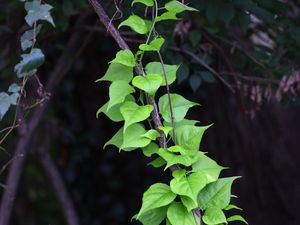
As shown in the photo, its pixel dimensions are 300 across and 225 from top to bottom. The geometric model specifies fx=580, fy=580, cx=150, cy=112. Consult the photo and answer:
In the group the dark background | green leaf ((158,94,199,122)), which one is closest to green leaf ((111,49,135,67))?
green leaf ((158,94,199,122))

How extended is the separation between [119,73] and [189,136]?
0.69ft

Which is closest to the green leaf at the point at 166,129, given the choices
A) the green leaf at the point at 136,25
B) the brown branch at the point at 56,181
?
the green leaf at the point at 136,25

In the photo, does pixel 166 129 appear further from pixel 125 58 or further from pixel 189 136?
pixel 125 58

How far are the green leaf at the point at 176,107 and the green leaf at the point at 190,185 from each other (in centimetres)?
13

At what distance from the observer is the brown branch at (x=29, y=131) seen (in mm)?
2081

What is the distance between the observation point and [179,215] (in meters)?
1.15

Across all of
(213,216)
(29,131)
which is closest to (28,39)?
(213,216)

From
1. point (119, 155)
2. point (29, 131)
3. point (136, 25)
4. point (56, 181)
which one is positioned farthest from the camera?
point (119, 155)

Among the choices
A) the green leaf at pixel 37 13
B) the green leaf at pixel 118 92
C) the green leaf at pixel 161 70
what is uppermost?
the green leaf at pixel 37 13

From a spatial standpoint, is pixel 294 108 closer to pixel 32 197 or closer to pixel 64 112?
pixel 64 112

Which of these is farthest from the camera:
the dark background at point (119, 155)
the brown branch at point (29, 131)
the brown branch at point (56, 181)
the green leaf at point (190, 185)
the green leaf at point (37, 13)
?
the dark background at point (119, 155)

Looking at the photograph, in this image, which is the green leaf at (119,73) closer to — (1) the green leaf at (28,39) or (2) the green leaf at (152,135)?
(2) the green leaf at (152,135)

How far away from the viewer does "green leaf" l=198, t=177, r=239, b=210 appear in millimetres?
1182

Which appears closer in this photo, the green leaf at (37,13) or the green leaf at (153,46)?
the green leaf at (153,46)
